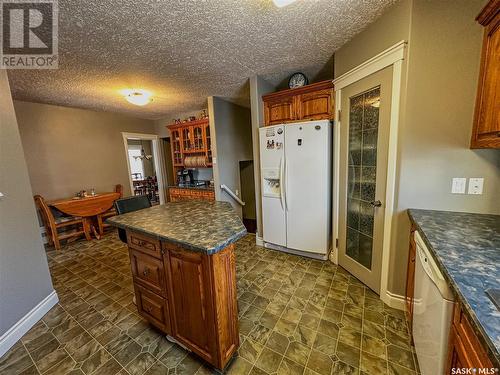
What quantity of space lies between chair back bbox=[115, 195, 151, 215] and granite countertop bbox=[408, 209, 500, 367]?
2447mm

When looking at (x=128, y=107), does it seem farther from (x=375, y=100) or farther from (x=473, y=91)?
(x=473, y=91)

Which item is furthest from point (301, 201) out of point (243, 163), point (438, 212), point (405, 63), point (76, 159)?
point (76, 159)

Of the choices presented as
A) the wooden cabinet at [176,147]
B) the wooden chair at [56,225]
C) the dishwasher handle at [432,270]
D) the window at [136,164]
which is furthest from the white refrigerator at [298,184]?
the window at [136,164]

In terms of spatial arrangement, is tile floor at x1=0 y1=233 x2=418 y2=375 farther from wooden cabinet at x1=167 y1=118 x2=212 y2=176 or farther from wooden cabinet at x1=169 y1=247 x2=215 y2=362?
wooden cabinet at x1=167 y1=118 x2=212 y2=176

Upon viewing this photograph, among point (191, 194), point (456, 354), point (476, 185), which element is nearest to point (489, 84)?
point (476, 185)

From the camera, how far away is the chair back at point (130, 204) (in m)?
2.02

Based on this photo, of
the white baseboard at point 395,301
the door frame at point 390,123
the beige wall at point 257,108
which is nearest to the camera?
the door frame at point 390,123

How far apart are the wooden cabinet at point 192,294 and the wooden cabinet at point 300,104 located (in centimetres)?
201

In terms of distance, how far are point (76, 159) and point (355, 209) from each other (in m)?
5.01

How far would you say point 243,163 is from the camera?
15.1ft

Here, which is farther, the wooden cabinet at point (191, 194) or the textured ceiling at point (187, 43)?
the wooden cabinet at point (191, 194)

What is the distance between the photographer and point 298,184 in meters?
2.57

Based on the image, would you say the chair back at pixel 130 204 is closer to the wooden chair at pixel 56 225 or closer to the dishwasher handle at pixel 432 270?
the wooden chair at pixel 56 225

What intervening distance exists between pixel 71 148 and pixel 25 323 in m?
3.31
